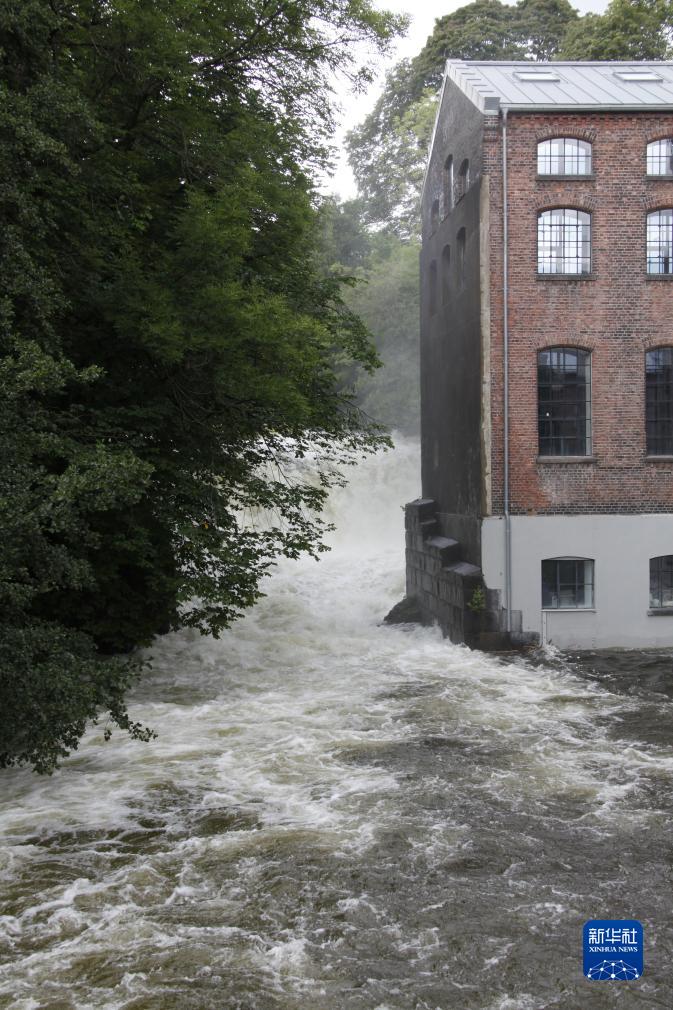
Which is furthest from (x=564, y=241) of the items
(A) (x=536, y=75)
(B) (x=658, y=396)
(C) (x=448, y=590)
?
(C) (x=448, y=590)

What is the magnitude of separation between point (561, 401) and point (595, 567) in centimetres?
334

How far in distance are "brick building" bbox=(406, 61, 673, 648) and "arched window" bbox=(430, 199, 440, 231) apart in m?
4.33

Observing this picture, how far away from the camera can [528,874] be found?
8359 mm

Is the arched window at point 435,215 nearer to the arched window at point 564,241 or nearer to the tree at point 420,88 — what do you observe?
the arched window at point 564,241

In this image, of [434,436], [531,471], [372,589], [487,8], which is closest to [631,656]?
[531,471]

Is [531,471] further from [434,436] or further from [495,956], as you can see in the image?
[495,956]

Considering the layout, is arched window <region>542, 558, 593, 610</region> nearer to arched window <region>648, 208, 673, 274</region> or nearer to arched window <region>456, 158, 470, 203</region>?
arched window <region>648, 208, 673, 274</region>

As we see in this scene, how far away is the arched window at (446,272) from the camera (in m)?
22.2

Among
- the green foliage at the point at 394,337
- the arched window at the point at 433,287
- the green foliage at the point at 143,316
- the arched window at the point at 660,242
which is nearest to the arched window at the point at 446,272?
the arched window at the point at 433,287

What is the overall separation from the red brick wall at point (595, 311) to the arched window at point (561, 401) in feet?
0.70

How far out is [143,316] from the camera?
12797 mm

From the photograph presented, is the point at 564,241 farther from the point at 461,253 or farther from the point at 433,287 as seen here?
the point at 433,287

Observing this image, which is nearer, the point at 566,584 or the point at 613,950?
the point at 613,950

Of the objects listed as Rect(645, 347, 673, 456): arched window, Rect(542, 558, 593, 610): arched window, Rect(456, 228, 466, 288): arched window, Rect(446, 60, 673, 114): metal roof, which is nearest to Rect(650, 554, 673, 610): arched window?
Rect(542, 558, 593, 610): arched window
